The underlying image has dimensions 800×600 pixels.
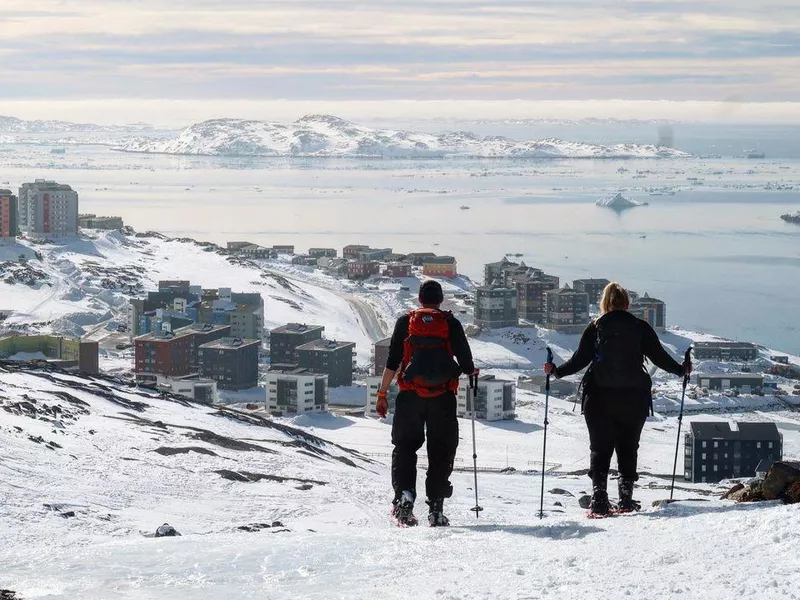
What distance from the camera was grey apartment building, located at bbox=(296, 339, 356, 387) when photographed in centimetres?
3191

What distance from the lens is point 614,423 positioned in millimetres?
4840

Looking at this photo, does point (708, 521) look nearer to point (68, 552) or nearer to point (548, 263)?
point (68, 552)

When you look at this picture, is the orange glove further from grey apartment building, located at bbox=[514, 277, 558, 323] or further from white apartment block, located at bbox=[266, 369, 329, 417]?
grey apartment building, located at bbox=[514, 277, 558, 323]

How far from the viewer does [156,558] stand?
4207 millimetres

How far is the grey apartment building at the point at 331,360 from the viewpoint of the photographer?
31.9 metres

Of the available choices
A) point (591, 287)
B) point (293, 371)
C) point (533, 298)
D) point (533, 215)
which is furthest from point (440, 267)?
point (533, 215)

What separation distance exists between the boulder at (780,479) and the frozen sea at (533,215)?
40542 mm

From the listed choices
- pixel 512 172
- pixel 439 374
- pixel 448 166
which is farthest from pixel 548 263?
pixel 448 166

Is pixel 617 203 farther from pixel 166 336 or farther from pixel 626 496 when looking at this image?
pixel 626 496

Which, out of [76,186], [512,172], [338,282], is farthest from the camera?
[512,172]

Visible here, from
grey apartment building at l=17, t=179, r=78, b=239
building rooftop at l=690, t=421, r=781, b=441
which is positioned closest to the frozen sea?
grey apartment building at l=17, t=179, r=78, b=239

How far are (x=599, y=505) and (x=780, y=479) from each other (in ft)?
2.49

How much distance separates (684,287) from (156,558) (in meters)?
54.5

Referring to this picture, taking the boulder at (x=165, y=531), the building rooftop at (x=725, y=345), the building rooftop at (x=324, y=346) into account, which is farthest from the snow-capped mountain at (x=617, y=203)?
the boulder at (x=165, y=531)
